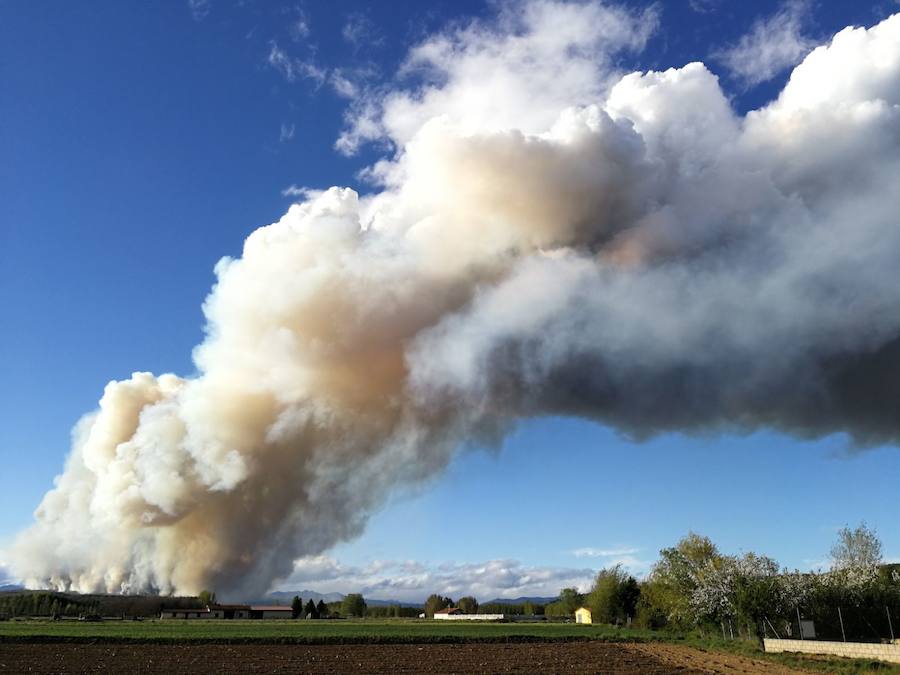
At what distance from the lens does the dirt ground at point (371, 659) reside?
1879 inches

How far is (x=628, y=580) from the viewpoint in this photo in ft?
464

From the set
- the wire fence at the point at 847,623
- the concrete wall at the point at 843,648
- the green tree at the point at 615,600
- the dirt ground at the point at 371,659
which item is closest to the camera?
the concrete wall at the point at 843,648

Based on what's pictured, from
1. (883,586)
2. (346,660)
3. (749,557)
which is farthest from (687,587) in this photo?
(346,660)

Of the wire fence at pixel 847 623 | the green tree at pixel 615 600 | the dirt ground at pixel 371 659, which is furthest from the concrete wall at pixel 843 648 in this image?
the green tree at pixel 615 600

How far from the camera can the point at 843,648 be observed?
2083 inches

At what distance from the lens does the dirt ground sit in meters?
47.7

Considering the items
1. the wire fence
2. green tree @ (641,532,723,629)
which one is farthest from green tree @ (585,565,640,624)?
the wire fence

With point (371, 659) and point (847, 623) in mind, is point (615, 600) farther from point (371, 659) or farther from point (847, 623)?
point (371, 659)

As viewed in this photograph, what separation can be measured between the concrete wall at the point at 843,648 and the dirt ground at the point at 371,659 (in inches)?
190

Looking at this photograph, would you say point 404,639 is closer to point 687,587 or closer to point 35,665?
point 687,587

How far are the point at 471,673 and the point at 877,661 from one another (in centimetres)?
2492

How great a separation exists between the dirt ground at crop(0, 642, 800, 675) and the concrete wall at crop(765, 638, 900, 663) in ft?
15.8

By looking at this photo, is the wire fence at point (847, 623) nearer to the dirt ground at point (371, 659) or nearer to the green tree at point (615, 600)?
the dirt ground at point (371, 659)

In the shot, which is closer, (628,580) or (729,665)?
(729,665)
